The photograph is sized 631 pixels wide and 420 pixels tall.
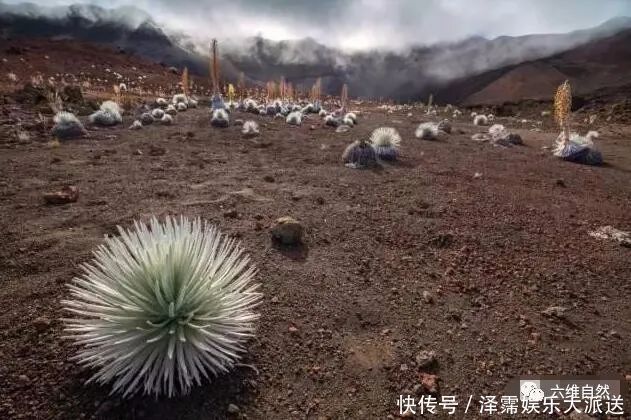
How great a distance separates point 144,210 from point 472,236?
2.77 m

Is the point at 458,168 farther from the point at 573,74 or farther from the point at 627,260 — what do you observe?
the point at 573,74

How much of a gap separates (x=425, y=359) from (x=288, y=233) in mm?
1390

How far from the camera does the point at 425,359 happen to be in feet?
6.45

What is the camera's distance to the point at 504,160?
7.12 m

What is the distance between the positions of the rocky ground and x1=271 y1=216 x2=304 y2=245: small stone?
0.08m

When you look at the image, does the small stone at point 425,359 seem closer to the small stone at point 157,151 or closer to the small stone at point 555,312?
the small stone at point 555,312

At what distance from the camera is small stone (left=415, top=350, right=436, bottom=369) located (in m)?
1.95

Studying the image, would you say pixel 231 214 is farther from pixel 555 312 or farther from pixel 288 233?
pixel 555 312

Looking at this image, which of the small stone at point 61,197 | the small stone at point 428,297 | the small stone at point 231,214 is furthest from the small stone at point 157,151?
the small stone at point 428,297

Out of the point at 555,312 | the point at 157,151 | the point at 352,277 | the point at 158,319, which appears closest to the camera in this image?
the point at 158,319

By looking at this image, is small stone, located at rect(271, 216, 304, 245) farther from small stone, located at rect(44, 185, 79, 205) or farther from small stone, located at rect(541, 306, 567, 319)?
small stone, located at rect(44, 185, 79, 205)

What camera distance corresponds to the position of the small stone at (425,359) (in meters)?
1.95

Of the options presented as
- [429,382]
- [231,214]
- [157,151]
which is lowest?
[429,382]

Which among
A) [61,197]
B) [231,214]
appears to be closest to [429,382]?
[231,214]
